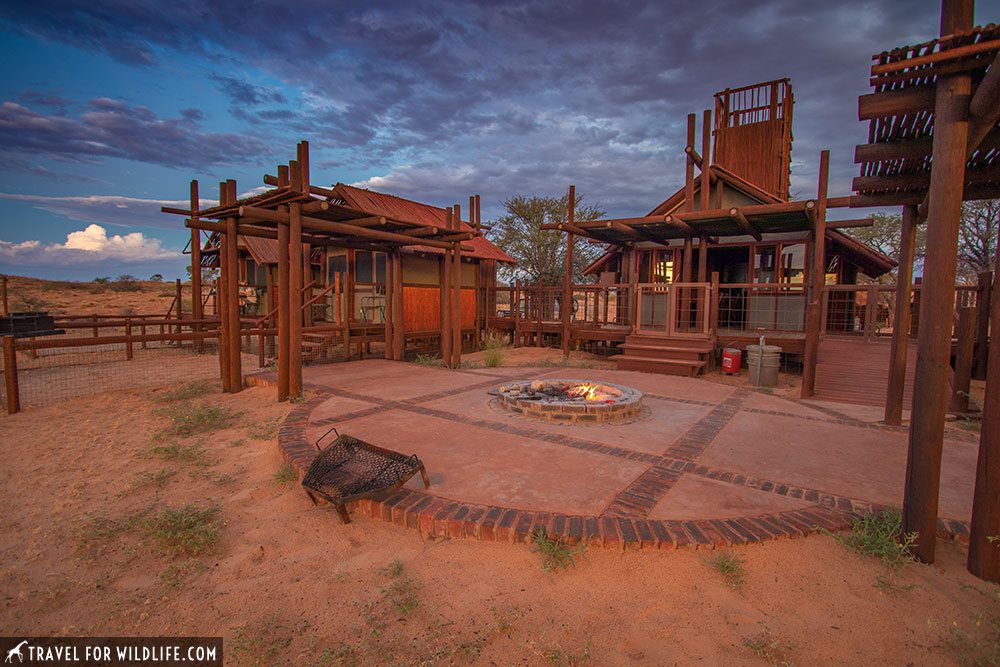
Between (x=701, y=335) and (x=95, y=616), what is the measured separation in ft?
37.3

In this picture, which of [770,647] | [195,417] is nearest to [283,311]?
[195,417]

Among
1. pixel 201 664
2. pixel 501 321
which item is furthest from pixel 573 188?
pixel 201 664

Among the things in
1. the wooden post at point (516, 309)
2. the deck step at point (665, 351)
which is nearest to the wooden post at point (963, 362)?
the deck step at point (665, 351)

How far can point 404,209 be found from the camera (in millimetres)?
15625

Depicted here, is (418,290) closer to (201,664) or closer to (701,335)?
(701,335)

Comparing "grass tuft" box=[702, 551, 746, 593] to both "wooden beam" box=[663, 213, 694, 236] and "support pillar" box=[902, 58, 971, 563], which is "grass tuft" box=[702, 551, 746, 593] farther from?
"wooden beam" box=[663, 213, 694, 236]

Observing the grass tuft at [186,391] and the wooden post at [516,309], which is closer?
the grass tuft at [186,391]

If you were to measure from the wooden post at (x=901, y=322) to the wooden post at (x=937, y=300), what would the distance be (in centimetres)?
350

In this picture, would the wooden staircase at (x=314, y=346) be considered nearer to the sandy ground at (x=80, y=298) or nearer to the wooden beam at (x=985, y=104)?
the wooden beam at (x=985, y=104)

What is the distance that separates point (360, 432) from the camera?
17.0ft

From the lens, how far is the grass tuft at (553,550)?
2818 millimetres

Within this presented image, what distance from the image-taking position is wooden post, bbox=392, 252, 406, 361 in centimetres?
1129

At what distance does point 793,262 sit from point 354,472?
14173 mm

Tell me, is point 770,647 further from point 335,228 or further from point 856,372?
point 856,372
